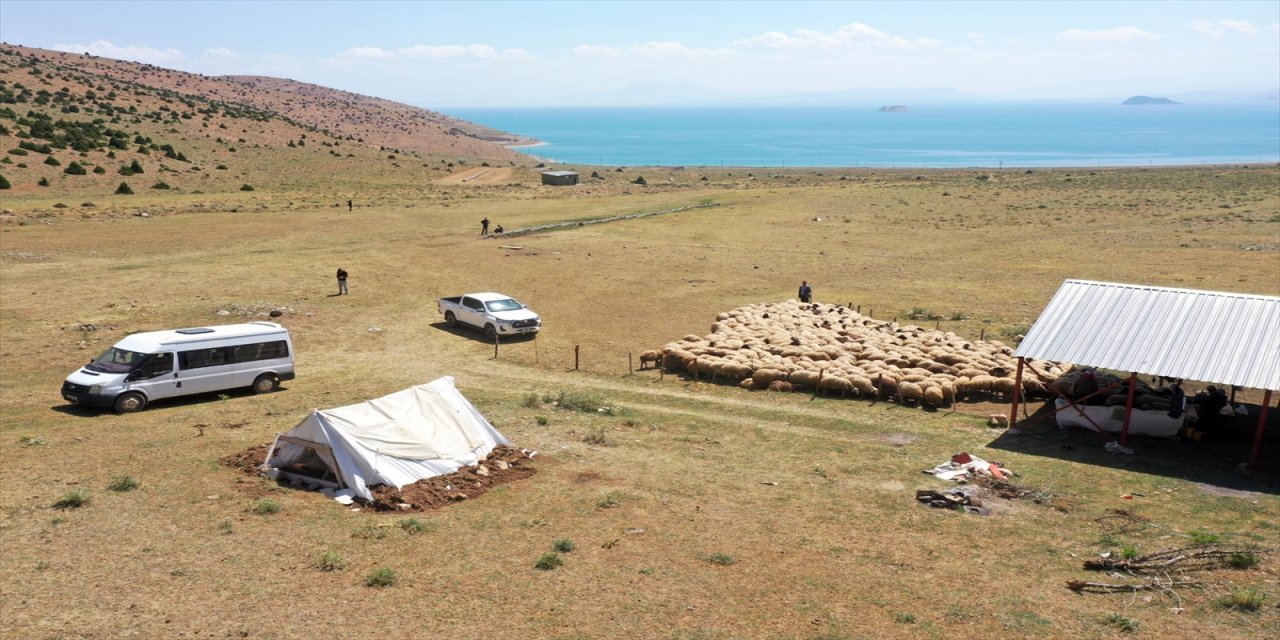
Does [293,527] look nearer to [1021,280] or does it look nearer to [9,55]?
[1021,280]

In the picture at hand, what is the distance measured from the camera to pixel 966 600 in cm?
1351

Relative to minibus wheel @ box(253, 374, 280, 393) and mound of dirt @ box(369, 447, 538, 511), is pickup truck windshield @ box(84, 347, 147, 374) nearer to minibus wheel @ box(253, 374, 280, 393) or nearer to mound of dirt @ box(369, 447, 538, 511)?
minibus wheel @ box(253, 374, 280, 393)

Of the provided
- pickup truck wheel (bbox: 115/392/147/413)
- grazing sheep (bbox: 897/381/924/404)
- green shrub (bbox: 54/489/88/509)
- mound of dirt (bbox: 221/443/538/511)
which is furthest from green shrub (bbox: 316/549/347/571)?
grazing sheep (bbox: 897/381/924/404)

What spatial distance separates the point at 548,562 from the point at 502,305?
1990 cm

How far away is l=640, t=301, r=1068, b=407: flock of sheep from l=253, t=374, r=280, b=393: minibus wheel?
11.5 meters

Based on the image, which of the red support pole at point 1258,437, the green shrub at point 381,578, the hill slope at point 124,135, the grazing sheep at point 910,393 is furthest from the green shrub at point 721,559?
the hill slope at point 124,135

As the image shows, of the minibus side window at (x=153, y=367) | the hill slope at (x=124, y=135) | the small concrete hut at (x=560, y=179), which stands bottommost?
the minibus side window at (x=153, y=367)

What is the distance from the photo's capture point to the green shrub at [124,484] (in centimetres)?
1738

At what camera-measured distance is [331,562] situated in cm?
1429

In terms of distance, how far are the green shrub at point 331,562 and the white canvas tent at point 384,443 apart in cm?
278

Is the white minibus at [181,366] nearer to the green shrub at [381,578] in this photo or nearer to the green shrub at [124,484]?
the green shrub at [124,484]

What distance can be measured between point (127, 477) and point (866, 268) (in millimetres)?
37701

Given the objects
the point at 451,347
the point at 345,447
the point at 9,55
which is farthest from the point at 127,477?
the point at 9,55

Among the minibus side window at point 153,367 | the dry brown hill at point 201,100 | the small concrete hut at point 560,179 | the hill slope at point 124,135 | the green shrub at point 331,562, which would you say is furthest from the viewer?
the dry brown hill at point 201,100
